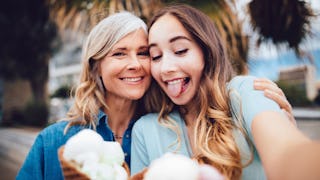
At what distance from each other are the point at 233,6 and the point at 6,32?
340 inches

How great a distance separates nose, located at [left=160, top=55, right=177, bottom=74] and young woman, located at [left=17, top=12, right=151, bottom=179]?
26cm

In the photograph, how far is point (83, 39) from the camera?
4453mm

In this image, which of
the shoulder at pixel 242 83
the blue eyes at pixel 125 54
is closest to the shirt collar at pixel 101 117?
the blue eyes at pixel 125 54

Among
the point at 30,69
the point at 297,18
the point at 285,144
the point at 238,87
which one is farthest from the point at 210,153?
the point at 30,69

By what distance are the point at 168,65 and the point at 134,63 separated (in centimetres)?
30

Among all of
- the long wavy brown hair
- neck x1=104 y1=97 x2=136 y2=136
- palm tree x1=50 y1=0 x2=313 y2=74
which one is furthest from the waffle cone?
palm tree x1=50 y1=0 x2=313 y2=74

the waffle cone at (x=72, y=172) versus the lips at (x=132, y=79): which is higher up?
the lips at (x=132, y=79)

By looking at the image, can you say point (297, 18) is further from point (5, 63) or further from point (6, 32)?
point (5, 63)

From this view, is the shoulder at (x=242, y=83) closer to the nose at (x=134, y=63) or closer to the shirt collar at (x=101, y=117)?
the nose at (x=134, y=63)

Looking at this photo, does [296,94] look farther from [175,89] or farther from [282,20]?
[175,89]

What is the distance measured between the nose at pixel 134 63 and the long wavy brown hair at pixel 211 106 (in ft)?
0.71

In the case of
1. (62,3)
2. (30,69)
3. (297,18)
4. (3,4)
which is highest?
(3,4)

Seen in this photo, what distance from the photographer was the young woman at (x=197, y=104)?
1.42m

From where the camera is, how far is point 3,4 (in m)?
10.1
